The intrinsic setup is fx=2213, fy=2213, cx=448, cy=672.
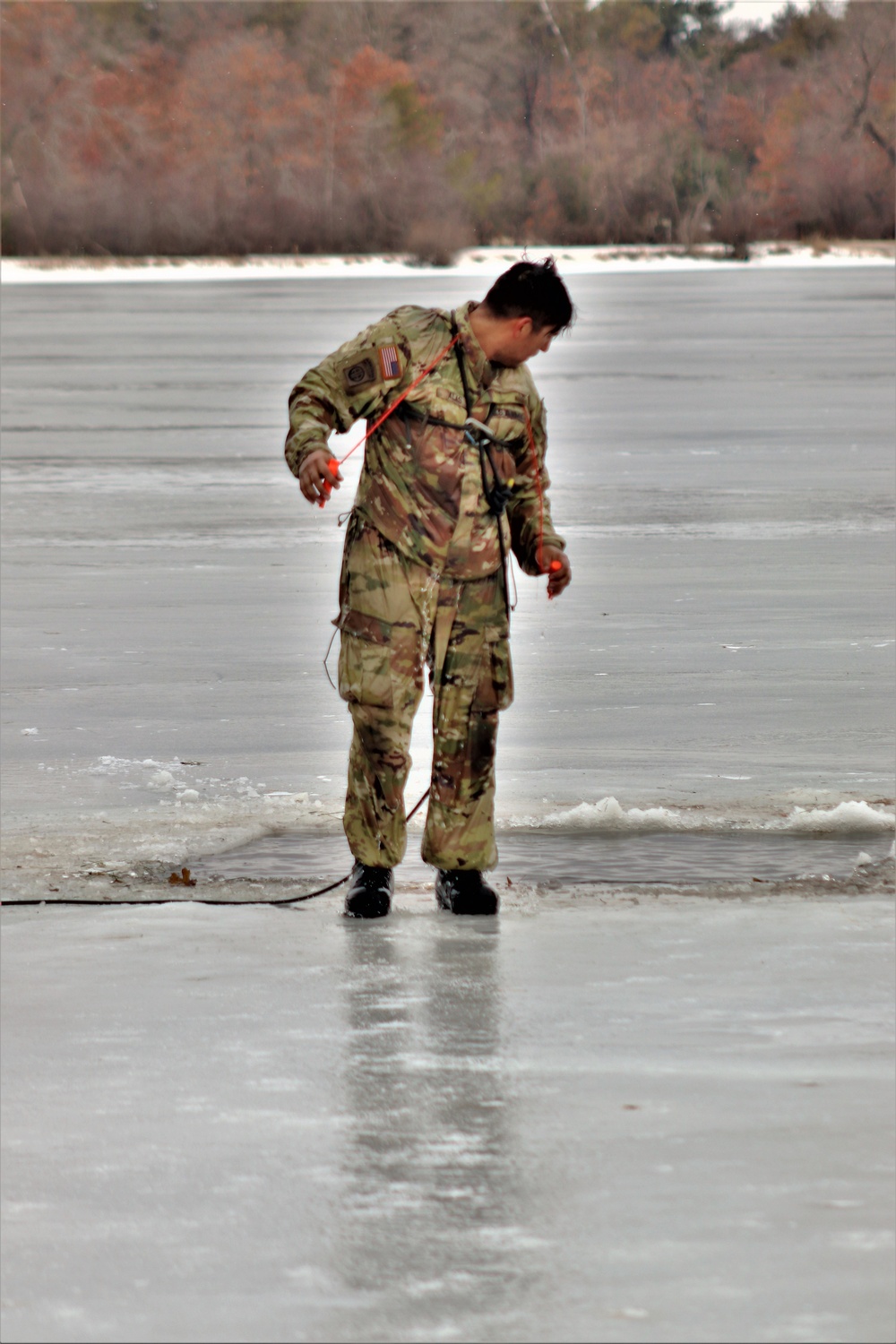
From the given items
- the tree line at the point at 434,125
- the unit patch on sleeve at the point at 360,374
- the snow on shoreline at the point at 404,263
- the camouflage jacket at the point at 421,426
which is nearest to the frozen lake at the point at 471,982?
the camouflage jacket at the point at 421,426

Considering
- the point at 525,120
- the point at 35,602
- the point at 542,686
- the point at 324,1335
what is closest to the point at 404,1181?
the point at 324,1335

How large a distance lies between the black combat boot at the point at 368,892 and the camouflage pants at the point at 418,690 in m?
0.02

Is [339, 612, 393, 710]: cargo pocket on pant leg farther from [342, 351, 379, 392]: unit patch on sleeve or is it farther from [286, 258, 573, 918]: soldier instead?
[342, 351, 379, 392]: unit patch on sleeve

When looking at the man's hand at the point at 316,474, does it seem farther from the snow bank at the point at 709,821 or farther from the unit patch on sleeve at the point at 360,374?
the snow bank at the point at 709,821

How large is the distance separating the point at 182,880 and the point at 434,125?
11182 centimetres

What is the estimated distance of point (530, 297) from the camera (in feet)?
14.0

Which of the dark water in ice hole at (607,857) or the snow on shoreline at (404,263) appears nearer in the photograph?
the dark water in ice hole at (607,857)

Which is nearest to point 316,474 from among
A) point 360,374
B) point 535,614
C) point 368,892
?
point 360,374

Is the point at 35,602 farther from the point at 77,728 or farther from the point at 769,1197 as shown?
the point at 769,1197

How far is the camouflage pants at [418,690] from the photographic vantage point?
172 inches

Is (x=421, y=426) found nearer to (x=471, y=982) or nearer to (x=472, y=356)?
(x=472, y=356)

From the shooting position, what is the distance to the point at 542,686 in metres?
7.13

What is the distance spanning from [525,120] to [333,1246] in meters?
129

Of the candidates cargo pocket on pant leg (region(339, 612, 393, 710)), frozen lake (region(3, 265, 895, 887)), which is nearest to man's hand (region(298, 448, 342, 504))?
cargo pocket on pant leg (region(339, 612, 393, 710))
